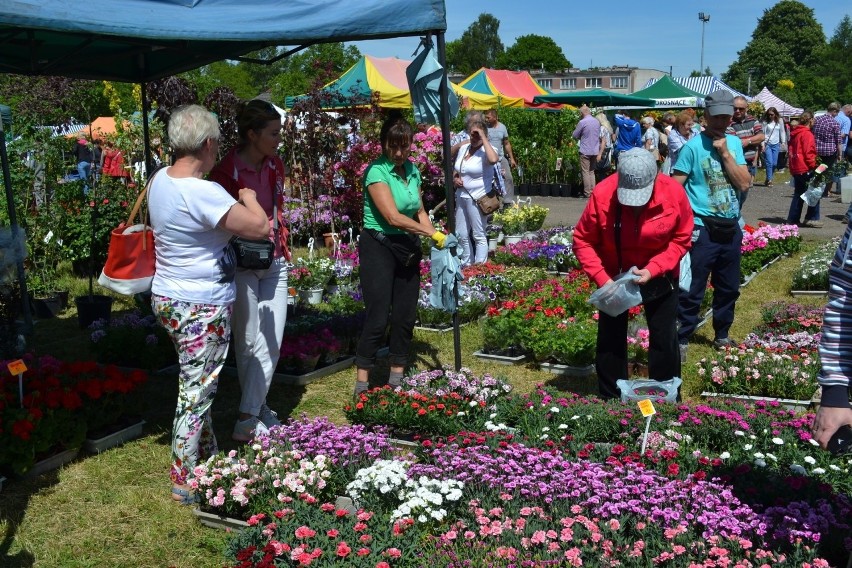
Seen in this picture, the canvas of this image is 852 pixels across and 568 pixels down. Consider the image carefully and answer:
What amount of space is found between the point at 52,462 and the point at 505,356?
11.4 ft

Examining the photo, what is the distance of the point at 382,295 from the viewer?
17.6 ft

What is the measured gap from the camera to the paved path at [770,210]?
13.8 metres

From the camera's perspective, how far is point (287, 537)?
3.46 metres

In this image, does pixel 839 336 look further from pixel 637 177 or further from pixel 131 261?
pixel 131 261

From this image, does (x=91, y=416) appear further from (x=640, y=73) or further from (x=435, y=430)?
(x=640, y=73)

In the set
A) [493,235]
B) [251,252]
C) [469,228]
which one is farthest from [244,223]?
[493,235]

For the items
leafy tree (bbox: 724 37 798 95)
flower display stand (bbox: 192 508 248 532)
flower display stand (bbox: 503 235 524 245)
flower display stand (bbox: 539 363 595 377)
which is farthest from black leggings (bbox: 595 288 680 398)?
leafy tree (bbox: 724 37 798 95)

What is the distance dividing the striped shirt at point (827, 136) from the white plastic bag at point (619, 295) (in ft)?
43.0

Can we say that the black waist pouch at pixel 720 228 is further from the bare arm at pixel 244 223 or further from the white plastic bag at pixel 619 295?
the bare arm at pixel 244 223

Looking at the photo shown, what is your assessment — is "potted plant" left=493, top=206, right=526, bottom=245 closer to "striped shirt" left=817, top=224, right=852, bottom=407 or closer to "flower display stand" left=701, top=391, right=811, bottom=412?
"flower display stand" left=701, top=391, right=811, bottom=412

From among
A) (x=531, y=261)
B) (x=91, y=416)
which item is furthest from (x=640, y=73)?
(x=91, y=416)

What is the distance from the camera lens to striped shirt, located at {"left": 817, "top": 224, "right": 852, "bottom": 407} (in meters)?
2.39

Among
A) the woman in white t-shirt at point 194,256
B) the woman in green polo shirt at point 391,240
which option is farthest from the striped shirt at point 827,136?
the woman in white t-shirt at point 194,256

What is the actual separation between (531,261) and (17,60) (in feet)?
20.4
